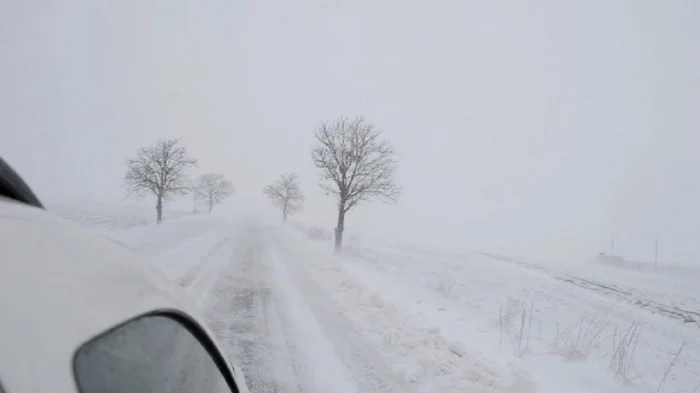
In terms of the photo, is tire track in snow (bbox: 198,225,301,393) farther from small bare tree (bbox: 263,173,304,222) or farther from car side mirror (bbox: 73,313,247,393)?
small bare tree (bbox: 263,173,304,222)

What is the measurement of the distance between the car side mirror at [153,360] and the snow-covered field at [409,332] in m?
0.43

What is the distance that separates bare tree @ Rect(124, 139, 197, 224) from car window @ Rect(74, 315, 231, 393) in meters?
30.3

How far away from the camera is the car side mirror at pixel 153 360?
0.82 m

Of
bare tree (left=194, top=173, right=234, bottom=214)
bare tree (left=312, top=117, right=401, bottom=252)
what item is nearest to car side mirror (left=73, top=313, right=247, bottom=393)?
bare tree (left=312, top=117, right=401, bottom=252)

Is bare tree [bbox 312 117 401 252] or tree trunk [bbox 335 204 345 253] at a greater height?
bare tree [bbox 312 117 401 252]

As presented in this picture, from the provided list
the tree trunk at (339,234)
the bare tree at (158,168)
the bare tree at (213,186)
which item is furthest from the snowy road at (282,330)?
the bare tree at (213,186)

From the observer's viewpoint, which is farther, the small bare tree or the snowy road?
the small bare tree

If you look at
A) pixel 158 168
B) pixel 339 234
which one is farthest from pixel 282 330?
pixel 158 168

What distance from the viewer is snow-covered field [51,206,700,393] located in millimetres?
4777

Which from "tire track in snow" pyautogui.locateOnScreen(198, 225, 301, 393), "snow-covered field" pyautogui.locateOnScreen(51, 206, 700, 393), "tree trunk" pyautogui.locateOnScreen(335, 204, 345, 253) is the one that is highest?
"tree trunk" pyautogui.locateOnScreen(335, 204, 345, 253)

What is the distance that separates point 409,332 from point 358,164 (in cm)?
1674

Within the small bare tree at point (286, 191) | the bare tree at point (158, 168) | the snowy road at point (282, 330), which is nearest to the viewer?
the snowy road at point (282, 330)

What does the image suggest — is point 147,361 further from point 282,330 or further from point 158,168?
point 158,168

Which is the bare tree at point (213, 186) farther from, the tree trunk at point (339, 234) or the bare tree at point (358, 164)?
the tree trunk at point (339, 234)
